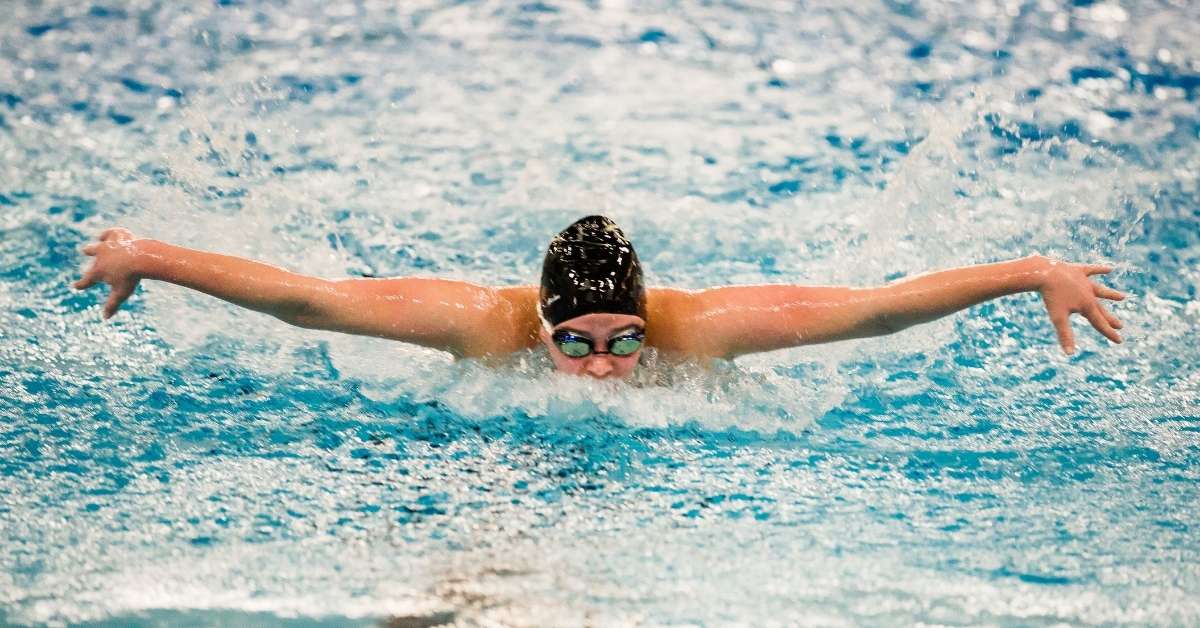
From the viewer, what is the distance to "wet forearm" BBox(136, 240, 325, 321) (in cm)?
303

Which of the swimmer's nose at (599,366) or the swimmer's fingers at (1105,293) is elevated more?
the swimmer's fingers at (1105,293)

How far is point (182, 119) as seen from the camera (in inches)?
235

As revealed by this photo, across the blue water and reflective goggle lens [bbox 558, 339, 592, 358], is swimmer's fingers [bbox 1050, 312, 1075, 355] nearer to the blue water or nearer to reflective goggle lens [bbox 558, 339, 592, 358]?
the blue water

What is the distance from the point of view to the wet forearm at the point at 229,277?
3.03m

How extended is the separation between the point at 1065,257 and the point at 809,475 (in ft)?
6.54

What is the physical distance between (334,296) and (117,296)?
53 centimetres

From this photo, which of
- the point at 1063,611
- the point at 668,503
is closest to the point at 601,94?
the point at 668,503

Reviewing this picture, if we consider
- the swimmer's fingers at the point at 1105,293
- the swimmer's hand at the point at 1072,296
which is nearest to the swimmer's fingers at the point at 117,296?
the swimmer's hand at the point at 1072,296

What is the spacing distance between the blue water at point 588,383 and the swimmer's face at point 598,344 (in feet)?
0.48

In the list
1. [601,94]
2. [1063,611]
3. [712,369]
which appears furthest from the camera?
[601,94]

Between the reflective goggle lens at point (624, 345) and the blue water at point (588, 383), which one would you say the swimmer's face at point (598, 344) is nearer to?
the reflective goggle lens at point (624, 345)

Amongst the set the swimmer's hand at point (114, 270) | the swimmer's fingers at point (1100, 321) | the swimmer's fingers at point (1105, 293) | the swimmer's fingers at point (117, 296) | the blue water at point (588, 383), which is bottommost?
the blue water at point (588, 383)

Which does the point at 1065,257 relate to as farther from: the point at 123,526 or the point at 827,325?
the point at 123,526

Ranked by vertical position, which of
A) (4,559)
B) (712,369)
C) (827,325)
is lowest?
(4,559)
